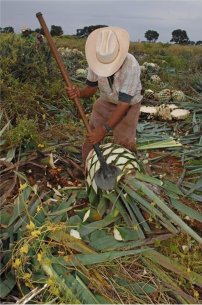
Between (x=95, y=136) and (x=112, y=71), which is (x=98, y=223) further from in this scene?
Result: (x=112, y=71)

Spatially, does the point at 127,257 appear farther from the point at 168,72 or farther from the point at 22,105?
the point at 168,72

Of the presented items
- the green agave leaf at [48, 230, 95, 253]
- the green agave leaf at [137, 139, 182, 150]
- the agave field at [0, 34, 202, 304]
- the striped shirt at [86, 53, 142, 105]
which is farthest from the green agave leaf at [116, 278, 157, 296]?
the green agave leaf at [137, 139, 182, 150]

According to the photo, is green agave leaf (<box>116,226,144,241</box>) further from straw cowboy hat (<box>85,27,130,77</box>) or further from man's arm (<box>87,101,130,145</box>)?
→ straw cowboy hat (<box>85,27,130,77</box>)

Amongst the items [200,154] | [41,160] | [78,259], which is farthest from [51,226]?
[200,154]

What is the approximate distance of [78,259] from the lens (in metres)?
2.68

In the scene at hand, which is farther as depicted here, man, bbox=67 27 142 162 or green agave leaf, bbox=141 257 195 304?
man, bbox=67 27 142 162

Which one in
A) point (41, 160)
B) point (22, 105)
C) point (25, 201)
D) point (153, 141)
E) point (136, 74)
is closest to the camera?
point (25, 201)

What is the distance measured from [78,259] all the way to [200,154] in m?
1.75

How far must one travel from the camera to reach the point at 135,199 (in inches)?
121

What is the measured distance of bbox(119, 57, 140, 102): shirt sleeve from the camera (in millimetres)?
3404

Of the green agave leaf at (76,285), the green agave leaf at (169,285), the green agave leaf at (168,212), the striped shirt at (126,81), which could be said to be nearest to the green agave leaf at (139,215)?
the green agave leaf at (168,212)

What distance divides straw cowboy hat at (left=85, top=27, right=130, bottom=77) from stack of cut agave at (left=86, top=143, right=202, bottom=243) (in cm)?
57

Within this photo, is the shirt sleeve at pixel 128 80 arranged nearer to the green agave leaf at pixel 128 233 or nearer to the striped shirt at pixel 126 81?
the striped shirt at pixel 126 81

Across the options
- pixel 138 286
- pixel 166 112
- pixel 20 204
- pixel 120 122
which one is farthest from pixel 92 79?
pixel 166 112
